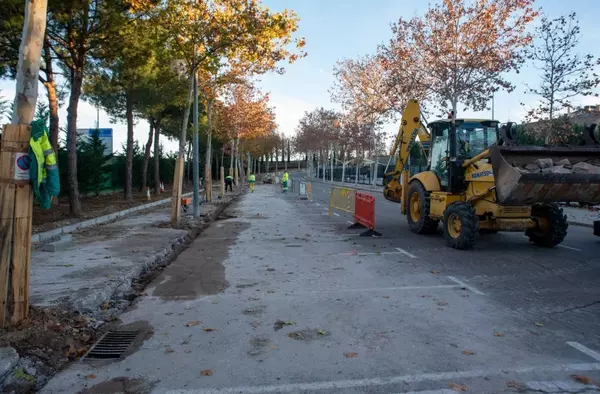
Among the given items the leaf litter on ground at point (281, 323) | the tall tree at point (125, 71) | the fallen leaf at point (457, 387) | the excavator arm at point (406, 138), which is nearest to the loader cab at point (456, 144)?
the excavator arm at point (406, 138)

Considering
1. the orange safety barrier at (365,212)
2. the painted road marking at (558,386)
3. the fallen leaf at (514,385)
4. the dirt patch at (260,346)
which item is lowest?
the dirt patch at (260,346)

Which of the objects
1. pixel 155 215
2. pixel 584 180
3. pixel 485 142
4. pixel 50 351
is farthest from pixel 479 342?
pixel 155 215

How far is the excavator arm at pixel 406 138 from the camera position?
14.0 m

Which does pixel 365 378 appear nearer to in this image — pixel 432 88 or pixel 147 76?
pixel 147 76

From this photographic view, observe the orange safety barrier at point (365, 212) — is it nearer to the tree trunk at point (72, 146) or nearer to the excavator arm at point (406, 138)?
the excavator arm at point (406, 138)

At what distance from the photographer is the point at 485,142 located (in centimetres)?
1187

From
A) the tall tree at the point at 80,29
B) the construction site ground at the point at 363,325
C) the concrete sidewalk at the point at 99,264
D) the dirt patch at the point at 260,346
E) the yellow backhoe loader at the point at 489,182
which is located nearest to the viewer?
the construction site ground at the point at 363,325

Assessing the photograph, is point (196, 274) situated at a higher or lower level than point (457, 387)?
lower

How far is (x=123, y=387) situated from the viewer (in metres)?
4.10

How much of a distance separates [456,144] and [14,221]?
30.6 feet

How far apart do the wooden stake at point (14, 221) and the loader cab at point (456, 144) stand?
29.2 ft

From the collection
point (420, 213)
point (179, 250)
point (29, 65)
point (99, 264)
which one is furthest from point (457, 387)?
point (420, 213)

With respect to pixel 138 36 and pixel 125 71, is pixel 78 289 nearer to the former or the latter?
pixel 138 36

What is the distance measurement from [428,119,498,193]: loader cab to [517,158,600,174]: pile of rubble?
2.22 meters
